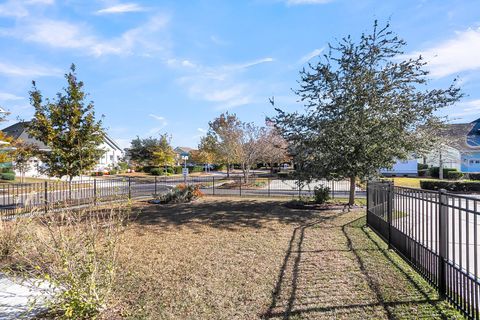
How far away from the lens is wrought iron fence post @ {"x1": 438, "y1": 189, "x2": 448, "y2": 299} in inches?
171

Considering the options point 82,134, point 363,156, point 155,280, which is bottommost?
point 155,280

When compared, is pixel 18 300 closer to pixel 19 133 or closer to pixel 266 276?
pixel 266 276

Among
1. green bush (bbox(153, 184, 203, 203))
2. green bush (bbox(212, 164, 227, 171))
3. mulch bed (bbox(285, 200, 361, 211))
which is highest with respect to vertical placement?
green bush (bbox(212, 164, 227, 171))

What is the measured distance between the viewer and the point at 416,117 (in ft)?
38.4

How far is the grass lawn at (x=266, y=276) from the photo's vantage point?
406cm

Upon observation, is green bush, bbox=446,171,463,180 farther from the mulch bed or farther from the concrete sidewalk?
the concrete sidewalk

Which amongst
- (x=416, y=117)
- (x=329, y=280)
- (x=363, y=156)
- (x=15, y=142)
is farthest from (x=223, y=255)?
(x=15, y=142)

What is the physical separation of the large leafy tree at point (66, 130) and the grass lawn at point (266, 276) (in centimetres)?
558

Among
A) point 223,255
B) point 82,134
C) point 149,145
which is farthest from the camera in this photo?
point 149,145

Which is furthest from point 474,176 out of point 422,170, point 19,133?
point 19,133

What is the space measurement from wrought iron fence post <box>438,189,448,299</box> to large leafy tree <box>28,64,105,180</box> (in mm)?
12141

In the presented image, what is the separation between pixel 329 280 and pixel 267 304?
1.35 m

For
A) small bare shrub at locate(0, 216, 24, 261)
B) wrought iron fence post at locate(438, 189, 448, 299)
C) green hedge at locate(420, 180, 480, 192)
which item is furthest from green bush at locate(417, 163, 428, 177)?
small bare shrub at locate(0, 216, 24, 261)

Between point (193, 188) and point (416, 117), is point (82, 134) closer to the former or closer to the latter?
point (193, 188)
